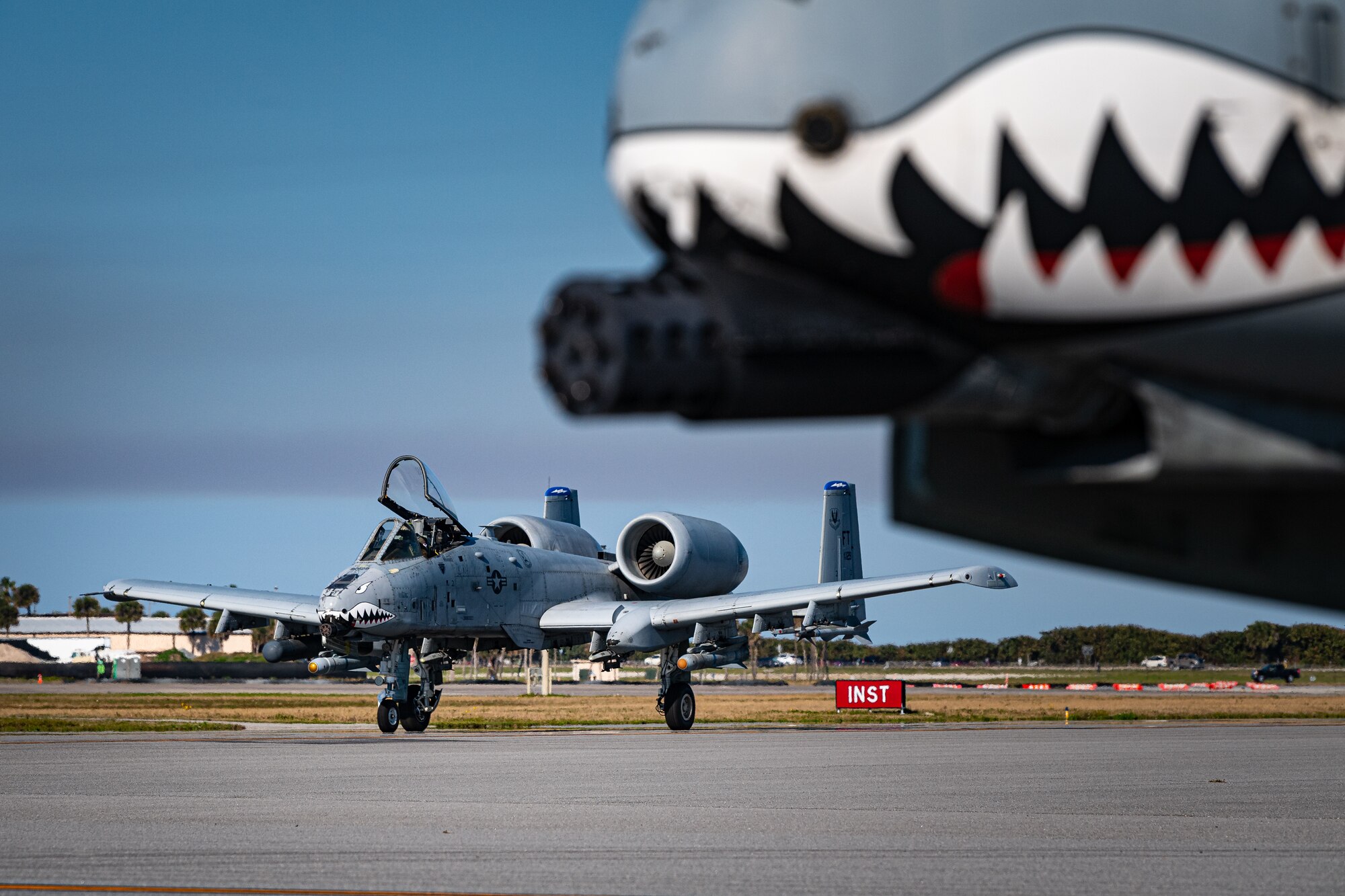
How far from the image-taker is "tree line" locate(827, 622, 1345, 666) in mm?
8195

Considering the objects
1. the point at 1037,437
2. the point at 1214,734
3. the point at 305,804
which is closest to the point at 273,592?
the point at 305,804

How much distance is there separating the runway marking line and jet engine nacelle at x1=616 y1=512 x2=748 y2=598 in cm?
2128

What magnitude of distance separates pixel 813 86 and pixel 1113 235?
0.62 metres

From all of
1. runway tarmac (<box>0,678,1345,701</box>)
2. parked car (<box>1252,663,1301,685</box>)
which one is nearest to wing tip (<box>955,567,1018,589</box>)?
runway tarmac (<box>0,678,1345,701</box>)

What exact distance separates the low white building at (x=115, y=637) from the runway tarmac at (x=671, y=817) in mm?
131269

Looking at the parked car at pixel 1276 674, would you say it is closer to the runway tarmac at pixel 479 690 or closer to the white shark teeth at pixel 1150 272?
the runway tarmac at pixel 479 690

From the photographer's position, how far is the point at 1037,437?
3252mm

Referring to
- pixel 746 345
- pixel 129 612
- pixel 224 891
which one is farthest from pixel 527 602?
pixel 129 612

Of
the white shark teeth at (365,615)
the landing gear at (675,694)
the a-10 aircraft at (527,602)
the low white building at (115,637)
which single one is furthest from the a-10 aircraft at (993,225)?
the low white building at (115,637)

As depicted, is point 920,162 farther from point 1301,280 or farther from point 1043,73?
point 1301,280

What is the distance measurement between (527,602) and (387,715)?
3646 mm

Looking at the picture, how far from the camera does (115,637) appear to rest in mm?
171000

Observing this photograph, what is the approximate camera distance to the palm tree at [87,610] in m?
168

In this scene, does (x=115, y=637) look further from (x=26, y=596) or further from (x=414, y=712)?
(x=414, y=712)
